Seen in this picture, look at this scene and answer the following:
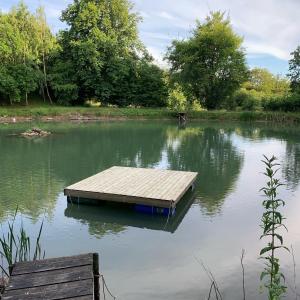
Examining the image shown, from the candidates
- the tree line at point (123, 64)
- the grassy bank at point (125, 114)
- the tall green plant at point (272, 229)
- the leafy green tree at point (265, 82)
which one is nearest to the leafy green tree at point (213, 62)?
the tree line at point (123, 64)

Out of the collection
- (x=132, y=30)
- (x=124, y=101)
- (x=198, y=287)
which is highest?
(x=132, y=30)

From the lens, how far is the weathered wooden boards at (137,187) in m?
8.45

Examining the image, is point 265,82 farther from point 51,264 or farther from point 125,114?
point 51,264

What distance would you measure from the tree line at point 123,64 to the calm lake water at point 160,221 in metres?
22.7

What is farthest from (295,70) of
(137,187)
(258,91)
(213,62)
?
(137,187)

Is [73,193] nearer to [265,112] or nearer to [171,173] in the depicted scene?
[171,173]

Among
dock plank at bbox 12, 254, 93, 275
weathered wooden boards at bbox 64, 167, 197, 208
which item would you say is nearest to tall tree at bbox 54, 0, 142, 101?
weathered wooden boards at bbox 64, 167, 197, 208

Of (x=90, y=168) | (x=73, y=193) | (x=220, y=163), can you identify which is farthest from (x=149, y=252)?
(x=220, y=163)

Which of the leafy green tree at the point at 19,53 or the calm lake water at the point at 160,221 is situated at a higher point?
the leafy green tree at the point at 19,53

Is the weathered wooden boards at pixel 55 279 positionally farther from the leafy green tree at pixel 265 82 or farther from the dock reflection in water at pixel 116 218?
the leafy green tree at pixel 265 82

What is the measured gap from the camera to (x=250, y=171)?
14383mm

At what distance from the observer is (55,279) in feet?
10.9

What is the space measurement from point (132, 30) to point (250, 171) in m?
32.4

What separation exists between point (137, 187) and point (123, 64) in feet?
109
